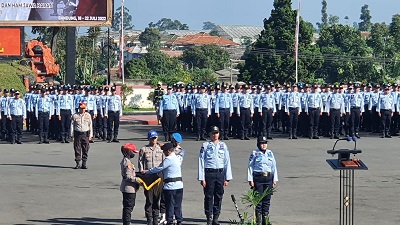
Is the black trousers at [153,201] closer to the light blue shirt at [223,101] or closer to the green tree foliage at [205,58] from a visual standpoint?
the light blue shirt at [223,101]

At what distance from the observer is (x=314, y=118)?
29734mm

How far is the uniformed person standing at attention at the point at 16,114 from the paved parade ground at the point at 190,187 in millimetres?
941

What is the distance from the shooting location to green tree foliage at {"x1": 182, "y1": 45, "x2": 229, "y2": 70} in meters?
100

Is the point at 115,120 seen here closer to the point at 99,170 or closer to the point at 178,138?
the point at 99,170

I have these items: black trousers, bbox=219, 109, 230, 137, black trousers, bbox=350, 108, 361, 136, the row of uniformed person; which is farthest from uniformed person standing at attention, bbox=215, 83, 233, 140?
black trousers, bbox=350, 108, 361, 136

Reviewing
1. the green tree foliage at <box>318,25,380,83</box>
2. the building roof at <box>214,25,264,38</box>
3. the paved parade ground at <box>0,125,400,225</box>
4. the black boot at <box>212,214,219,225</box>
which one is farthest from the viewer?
the building roof at <box>214,25,264,38</box>

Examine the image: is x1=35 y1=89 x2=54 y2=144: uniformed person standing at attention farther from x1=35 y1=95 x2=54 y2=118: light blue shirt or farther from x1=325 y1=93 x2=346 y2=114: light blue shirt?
x1=325 y1=93 x2=346 y2=114: light blue shirt

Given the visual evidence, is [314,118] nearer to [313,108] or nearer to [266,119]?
[313,108]

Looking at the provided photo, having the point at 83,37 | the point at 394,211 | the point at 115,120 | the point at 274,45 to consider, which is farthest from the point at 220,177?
the point at 83,37

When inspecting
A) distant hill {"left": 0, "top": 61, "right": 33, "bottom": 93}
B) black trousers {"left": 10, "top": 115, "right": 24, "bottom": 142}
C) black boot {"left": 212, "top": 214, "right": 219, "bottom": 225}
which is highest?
distant hill {"left": 0, "top": 61, "right": 33, "bottom": 93}

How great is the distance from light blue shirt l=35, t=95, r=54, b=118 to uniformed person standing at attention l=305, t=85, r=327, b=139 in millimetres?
Result: 8202

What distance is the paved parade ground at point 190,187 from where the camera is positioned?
51.6ft

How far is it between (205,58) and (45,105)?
72.1 metres

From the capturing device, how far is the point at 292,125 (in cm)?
2964
